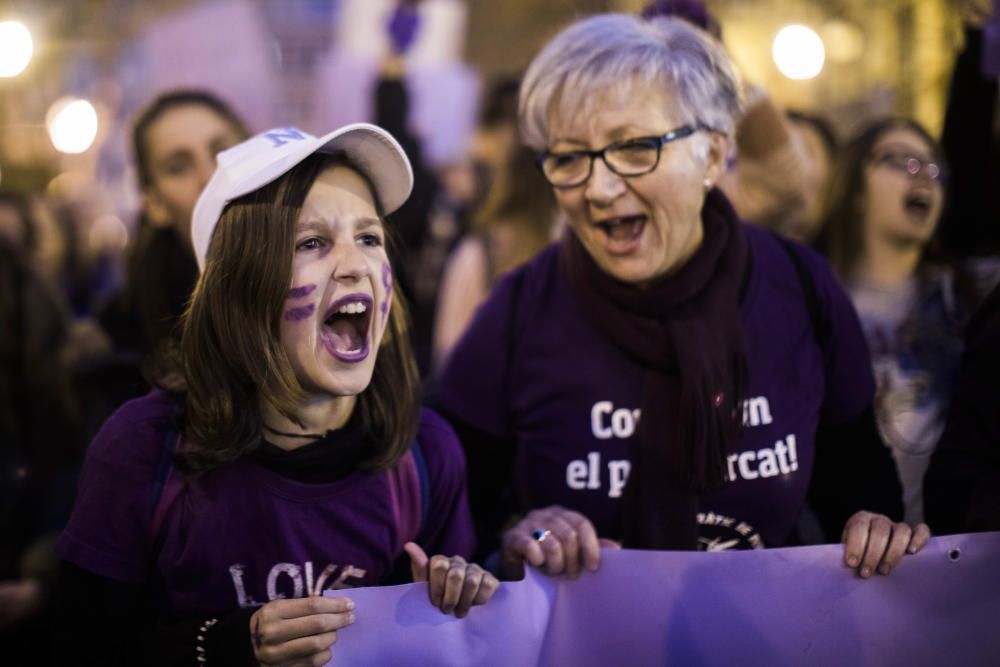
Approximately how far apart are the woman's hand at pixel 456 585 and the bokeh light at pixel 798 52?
3.94 meters

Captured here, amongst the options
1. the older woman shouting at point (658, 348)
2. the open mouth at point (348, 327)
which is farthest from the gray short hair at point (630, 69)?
the open mouth at point (348, 327)

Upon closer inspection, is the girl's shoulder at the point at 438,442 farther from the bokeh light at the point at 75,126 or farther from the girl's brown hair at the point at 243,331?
the bokeh light at the point at 75,126

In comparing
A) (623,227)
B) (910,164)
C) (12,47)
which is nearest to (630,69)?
(623,227)

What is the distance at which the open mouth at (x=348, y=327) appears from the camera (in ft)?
6.73

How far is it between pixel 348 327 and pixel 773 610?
1.05 m

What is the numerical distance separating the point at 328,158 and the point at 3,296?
247 cm

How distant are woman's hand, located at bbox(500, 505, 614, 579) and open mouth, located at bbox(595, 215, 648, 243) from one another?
2.31 feet

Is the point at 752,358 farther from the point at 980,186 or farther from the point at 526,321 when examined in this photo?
the point at 980,186

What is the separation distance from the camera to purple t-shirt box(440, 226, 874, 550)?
2438 millimetres

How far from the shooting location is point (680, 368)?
238cm

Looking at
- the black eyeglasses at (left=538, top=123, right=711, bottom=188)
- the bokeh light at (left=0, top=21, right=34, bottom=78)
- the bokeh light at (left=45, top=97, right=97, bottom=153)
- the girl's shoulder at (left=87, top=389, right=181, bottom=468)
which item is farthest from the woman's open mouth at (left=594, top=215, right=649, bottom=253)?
the bokeh light at (left=45, top=97, right=97, bottom=153)

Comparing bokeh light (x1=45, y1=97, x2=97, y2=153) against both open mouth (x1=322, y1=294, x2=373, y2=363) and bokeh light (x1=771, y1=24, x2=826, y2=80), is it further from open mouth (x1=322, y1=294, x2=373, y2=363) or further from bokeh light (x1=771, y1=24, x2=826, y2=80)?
open mouth (x1=322, y1=294, x2=373, y2=363)

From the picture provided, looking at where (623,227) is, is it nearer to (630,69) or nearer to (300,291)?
(630,69)

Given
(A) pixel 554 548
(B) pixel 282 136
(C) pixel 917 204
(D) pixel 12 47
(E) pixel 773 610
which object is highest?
(D) pixel 12 47
